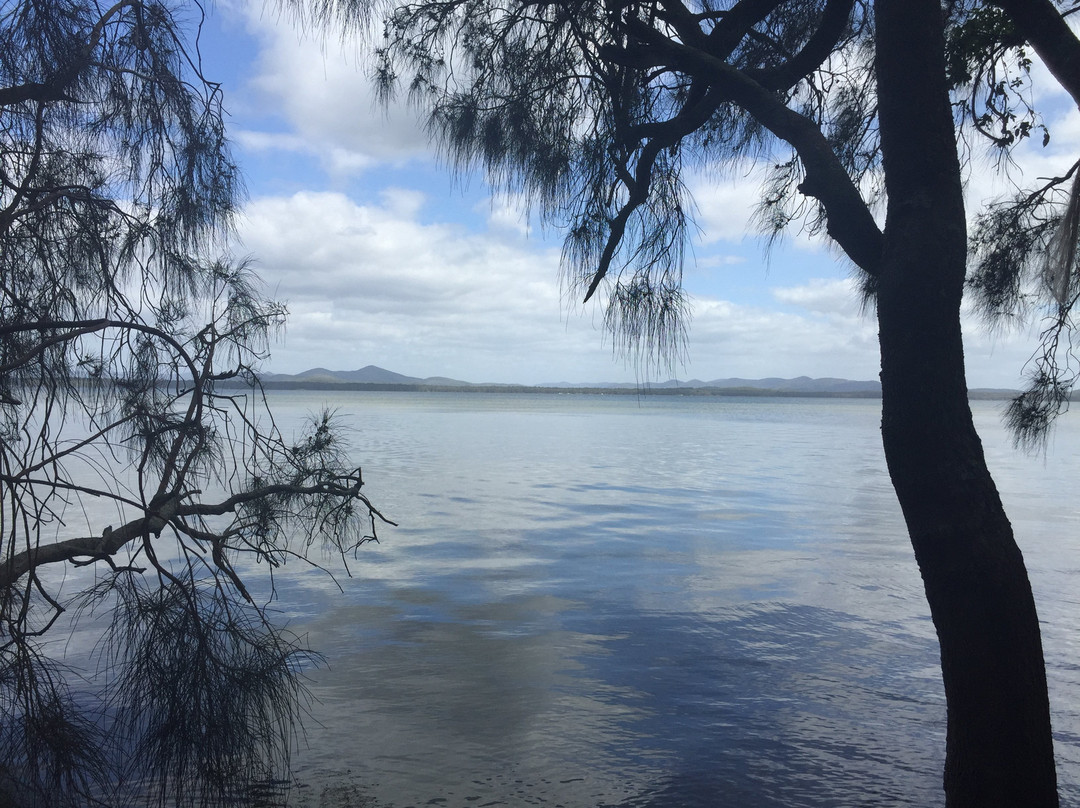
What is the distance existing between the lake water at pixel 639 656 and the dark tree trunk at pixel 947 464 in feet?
4.93

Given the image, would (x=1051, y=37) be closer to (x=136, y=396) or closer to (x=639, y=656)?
(x=136, y=396)

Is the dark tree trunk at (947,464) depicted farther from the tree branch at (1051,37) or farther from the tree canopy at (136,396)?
the tree canopy at (136,396)

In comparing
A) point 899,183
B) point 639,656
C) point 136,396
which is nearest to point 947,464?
point 899,183

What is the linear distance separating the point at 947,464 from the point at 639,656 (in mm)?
4275

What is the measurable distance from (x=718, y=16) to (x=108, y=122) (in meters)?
2.10

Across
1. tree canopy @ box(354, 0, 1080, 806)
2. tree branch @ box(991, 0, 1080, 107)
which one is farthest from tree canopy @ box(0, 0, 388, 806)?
tree branch @ box(991, 0, 1080, 107)

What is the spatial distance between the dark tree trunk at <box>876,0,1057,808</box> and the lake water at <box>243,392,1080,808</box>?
150 centimetres

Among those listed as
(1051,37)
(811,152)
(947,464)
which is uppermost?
(1051,37)

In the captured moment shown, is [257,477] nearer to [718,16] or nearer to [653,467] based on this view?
[718,16]

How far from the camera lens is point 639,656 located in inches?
236

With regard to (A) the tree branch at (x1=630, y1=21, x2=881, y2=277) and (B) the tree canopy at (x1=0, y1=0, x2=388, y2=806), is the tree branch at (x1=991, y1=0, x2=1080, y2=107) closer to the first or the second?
(A) the tree branch at (x1=630, y1=21, x2=881, y2=277)

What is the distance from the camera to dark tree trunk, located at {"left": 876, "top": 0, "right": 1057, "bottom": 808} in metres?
2.01

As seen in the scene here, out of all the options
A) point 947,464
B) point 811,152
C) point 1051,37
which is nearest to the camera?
point 947,464

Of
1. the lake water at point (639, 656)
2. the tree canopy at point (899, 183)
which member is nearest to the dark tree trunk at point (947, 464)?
the tree canopy at point (899, 183)
